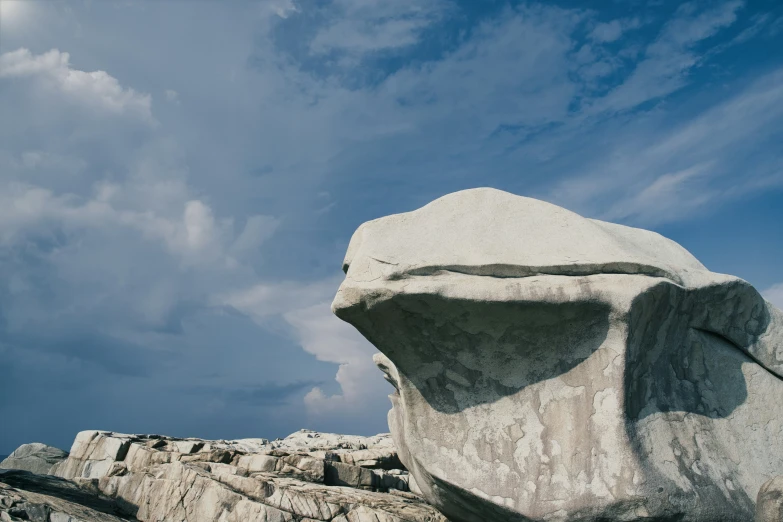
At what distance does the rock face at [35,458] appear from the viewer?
1383 cm

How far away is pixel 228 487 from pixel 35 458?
9489mm

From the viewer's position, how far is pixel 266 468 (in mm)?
8703

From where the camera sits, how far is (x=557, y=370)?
5.75 meters

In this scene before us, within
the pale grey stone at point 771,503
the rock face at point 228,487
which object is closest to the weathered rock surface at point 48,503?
the rock face at point 228,487

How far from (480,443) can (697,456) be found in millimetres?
2064

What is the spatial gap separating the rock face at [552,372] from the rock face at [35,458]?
446 inches

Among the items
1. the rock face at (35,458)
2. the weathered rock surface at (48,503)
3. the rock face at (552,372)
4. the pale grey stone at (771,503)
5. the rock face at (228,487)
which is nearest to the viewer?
the pale grey stone at (771,503)

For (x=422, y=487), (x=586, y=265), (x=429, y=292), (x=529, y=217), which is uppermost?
(x=529, y=217)

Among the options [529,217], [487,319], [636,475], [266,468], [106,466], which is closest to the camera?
[636,475]

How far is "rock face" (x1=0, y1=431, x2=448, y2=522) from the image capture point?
6934 millimetres

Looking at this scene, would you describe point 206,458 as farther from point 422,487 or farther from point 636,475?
point 636,475

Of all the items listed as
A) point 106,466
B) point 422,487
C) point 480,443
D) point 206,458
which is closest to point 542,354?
point 480,443

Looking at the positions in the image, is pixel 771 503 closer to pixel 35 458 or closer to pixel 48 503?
pixel 48 503

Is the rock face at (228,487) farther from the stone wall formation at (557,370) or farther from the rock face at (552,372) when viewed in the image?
the rock face at (552,372)
